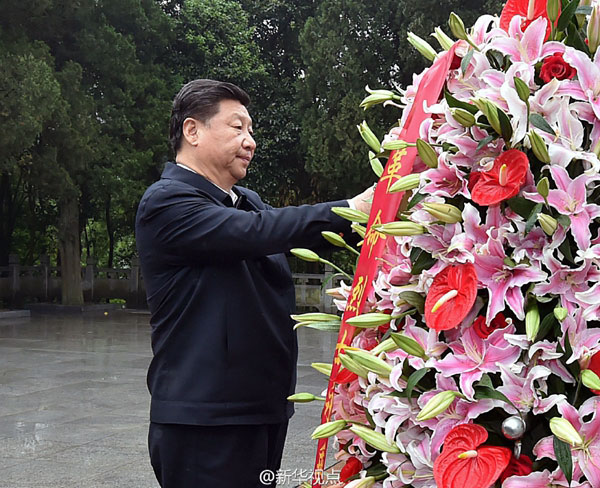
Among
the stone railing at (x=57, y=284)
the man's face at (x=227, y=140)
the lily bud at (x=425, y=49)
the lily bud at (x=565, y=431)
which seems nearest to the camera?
the lily bud at (x=565, y=431)

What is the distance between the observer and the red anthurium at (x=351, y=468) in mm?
1294

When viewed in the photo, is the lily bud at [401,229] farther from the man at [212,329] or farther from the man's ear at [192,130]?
the man's ear at [192,130]

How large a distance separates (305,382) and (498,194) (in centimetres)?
660

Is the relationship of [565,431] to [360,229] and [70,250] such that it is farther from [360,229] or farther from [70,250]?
[70,250]

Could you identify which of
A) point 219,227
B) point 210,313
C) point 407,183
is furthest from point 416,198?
point 210,313

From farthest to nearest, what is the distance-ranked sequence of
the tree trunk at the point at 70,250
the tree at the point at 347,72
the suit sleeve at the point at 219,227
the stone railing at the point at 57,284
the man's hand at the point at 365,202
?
the stone railing at the point at 57,284 < the tree trunk at the point at 70,250 < the tree at the point at 347,72 < the suit sleeve at the point at 219,227 < the man's hand at the point at 365,202

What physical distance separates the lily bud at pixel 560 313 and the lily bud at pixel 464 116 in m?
0.28

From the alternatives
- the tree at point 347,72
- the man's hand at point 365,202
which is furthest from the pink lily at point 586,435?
the tree at point 347,72

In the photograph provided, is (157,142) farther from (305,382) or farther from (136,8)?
(305,382)

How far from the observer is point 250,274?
6.47 feet

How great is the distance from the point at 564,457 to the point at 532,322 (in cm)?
17

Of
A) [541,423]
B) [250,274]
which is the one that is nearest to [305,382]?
[250,274]

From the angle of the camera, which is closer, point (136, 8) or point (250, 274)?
point (250, 274)

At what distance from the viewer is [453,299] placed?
1.08 m
